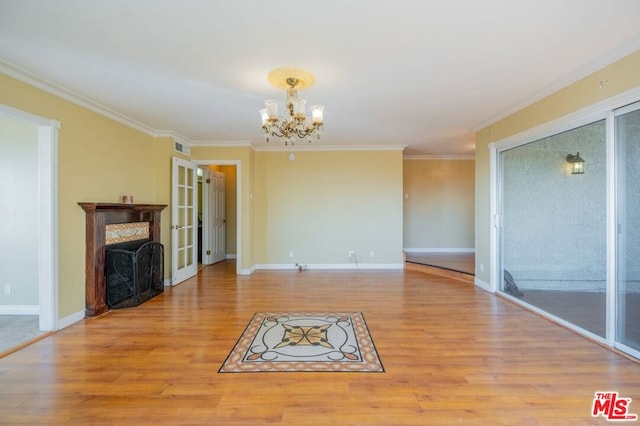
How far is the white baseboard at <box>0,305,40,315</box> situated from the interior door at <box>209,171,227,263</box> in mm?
3507

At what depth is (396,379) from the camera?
2.21 m

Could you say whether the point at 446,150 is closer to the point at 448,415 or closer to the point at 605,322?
the point at 605,322

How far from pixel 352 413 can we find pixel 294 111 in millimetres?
2489

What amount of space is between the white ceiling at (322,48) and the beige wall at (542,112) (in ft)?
0.33

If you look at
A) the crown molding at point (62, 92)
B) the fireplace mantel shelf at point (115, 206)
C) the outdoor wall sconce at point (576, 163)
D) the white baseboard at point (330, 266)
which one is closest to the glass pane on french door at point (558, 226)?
the outdoor wall sconce at point (576, 163)

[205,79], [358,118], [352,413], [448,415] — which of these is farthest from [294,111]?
[448,415]

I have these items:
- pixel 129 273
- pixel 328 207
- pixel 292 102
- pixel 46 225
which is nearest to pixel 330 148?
pixel 328 207

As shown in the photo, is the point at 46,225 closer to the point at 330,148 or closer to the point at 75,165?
the point at 75,165

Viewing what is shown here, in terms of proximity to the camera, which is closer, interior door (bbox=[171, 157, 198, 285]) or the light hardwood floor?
the light hardwood floor

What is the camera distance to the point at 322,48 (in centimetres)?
245

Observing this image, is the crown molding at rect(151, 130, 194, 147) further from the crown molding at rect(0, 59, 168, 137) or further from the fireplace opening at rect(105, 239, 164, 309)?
the fireplace opening at rect(105, 239, 164, 309)

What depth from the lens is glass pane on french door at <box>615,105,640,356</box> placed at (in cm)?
254

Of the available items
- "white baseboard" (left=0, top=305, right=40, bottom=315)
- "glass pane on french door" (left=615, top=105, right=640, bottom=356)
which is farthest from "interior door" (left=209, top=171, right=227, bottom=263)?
"glass pane on french door" (left=615, top=105, right=640, bottom=356)

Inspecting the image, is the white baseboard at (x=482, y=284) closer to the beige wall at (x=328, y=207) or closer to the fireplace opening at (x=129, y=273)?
the beige wall at (x=328, y=207)
